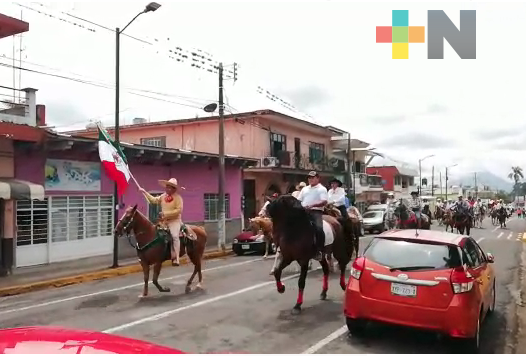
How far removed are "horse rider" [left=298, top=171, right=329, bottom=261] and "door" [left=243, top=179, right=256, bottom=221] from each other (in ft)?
65.9

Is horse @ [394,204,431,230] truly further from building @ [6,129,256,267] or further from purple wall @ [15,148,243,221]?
purple wall @ [15,148,243,221]

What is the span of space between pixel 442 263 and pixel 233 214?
21.3 metres

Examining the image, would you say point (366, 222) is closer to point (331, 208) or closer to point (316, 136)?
point (316, 136)

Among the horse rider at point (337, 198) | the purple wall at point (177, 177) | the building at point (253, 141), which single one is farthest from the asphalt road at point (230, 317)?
the building at point (253, 141)

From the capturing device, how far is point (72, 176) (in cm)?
1762

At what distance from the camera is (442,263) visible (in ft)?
21.8

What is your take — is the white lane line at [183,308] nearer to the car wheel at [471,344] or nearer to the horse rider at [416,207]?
the car wheel at [471,344]

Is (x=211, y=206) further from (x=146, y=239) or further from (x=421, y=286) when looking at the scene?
(x=421, y=286)

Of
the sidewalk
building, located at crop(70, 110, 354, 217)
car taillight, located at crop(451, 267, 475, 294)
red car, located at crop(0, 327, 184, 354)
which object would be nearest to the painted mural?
the sidewalk

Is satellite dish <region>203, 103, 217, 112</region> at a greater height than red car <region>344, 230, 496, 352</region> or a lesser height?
greater

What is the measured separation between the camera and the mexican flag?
553 inches

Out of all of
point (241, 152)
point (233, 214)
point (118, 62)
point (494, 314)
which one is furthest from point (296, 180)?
point (494, 314)

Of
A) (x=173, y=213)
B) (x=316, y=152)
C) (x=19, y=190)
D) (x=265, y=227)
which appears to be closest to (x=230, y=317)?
(x=173, y=213)

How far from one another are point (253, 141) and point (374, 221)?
9585 mm
